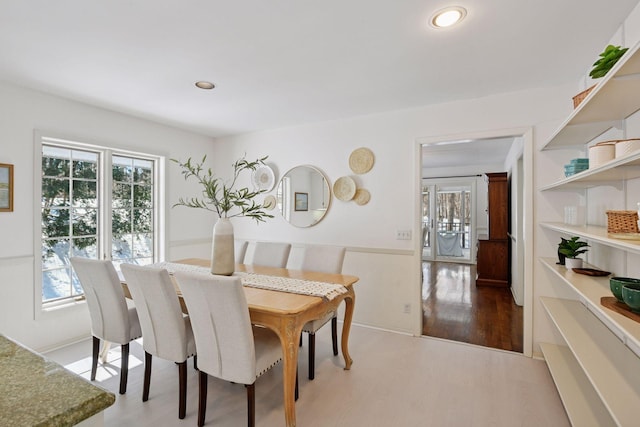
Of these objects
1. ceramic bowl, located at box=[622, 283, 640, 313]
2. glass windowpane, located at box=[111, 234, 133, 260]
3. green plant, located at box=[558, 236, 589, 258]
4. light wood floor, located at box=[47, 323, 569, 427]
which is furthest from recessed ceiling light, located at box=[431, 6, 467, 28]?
glass windowpane, located at box=[111, 234, 133, 260]

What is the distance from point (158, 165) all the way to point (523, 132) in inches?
158

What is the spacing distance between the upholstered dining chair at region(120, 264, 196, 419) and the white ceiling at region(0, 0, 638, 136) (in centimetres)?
145

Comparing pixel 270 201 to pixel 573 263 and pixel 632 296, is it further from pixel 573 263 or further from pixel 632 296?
pixel 632 296

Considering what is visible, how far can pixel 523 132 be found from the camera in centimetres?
280

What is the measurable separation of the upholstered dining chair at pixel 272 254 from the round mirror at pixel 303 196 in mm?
755

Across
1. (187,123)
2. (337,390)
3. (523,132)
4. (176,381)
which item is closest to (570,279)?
(523,132)

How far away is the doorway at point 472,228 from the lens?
2.85 meters

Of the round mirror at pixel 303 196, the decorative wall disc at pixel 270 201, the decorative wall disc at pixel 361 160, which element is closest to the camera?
the decorative wall disc at pixel 361 160

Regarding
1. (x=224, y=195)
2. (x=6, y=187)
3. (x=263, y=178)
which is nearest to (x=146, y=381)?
(x=224, y=195)

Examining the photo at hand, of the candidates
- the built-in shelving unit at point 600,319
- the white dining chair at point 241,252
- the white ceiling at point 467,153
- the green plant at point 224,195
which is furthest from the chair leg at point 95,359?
the white ceiling at point 467,153

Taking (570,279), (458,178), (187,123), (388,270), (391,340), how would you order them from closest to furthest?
1. (570,279)
2. (391,340)
3. (388,270)
4. (187,123)
5. (458,178)

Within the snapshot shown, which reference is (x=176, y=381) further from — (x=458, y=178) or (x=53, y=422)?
(x=458, y=178)

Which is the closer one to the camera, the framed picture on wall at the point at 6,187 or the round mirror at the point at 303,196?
the framed picture on wall at the point at 6,187

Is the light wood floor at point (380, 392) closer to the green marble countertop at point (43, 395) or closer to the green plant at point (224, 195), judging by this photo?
the green plant at point (224, 195)
